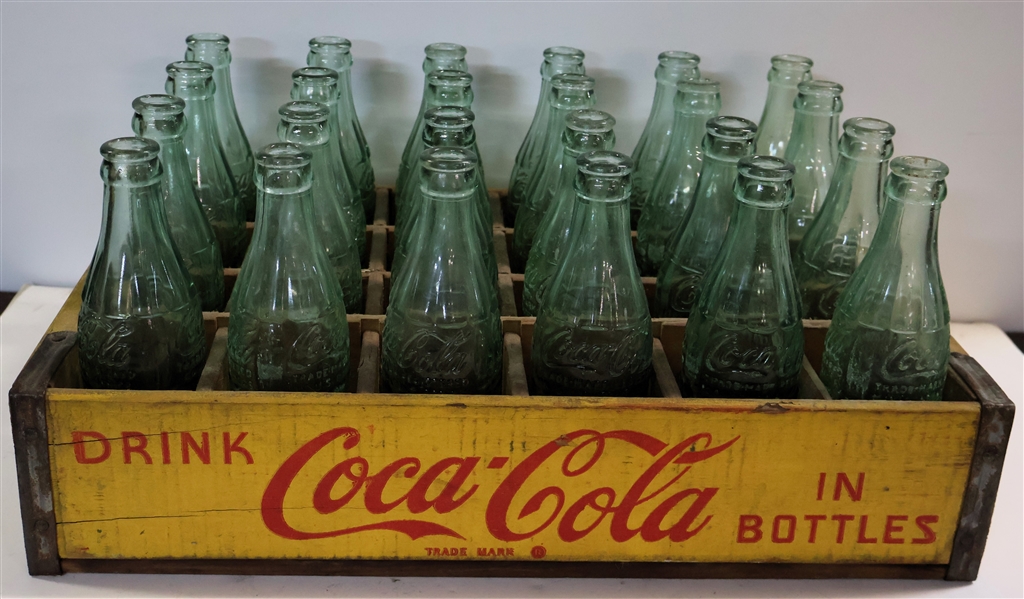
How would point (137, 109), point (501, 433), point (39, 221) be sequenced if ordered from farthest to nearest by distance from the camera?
point (39, 221) < point (137, 109) < point (501, 433)

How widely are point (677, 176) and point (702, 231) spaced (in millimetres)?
127

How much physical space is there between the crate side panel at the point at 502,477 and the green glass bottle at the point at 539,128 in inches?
16.5

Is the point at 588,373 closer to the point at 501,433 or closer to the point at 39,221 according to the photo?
the point at 501,433

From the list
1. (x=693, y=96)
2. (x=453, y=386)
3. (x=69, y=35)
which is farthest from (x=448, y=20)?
(x=453, y=386)

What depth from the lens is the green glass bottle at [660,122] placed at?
117cm

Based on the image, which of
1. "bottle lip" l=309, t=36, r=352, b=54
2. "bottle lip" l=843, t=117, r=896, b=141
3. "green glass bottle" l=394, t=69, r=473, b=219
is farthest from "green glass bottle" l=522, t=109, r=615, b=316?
"bottle lip" l=309, t=36, r=352, b=54

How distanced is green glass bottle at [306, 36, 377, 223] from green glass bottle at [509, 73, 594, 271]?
18 centimetres

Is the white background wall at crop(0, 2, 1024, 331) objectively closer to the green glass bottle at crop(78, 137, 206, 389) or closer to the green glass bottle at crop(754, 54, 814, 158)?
the green glass bottle at crop(754, 54, 814, 158)

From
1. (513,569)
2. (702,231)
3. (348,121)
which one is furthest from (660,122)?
(513,569)

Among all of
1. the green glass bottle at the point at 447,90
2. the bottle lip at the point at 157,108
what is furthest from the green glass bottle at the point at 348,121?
the bottle lip at the point at 157,108

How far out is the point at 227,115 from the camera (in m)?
1.18

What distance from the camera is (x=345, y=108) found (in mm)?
1192

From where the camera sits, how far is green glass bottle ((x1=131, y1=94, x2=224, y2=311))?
3.05 feet

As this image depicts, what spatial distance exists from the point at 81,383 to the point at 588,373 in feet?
1.42
